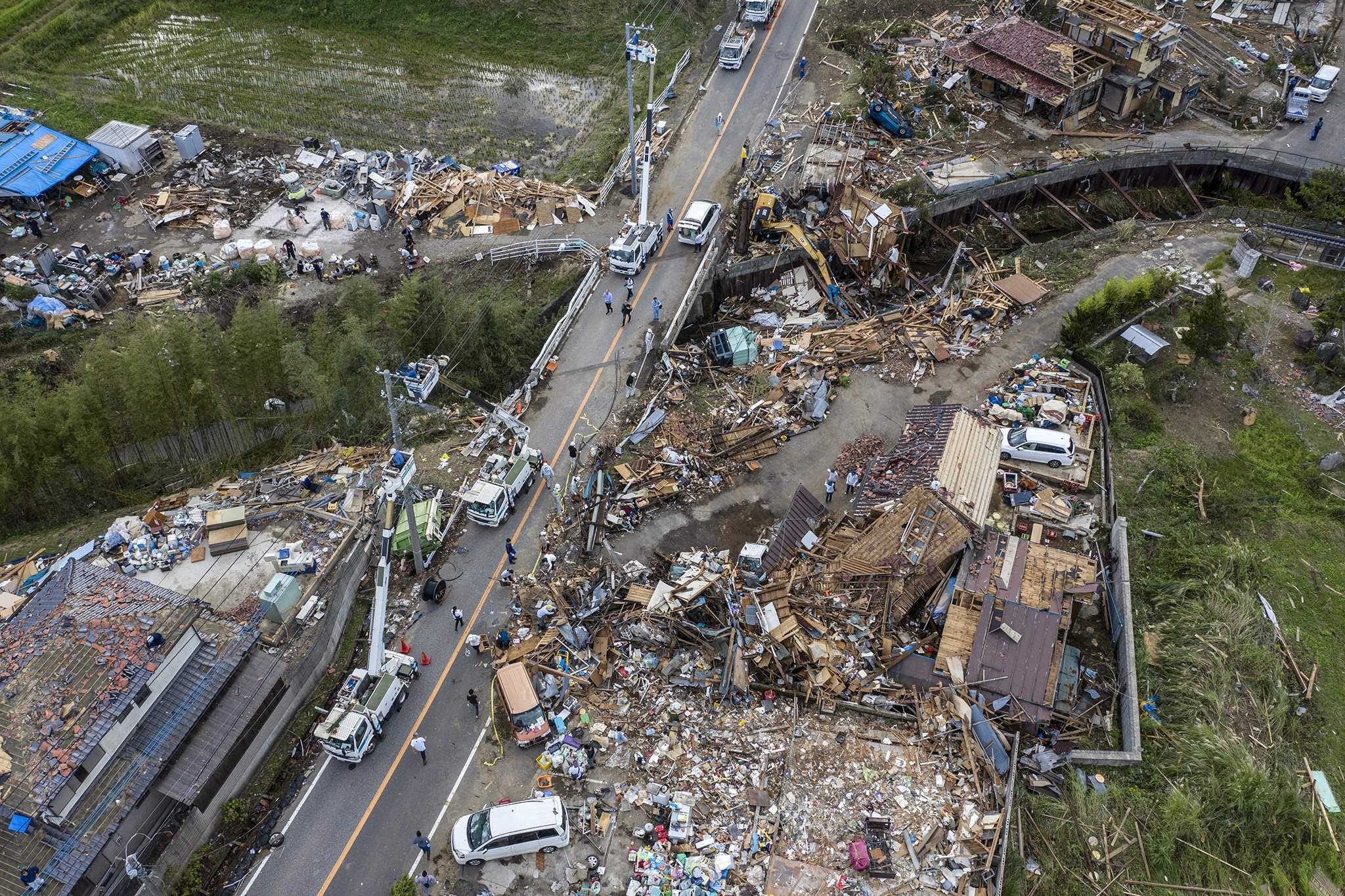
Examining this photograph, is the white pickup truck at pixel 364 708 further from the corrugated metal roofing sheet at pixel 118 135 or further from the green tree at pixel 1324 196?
the green tree at pixel 1324 196

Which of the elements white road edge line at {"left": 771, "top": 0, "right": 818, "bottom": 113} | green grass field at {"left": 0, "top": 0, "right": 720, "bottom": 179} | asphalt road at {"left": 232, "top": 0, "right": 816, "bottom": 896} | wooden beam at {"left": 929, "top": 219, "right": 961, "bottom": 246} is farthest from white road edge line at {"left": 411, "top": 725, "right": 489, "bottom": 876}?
white road edge line at {"left": 771, "top": 0, "right": 818, "bottom": 113}

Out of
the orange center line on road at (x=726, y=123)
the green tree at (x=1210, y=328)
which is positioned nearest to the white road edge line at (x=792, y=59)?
the orange center line on road at (x=726, y=123)

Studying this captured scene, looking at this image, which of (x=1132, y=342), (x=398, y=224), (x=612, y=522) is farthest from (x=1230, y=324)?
(x=398, y=224)

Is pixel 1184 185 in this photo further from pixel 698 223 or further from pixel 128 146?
pixel 128 146

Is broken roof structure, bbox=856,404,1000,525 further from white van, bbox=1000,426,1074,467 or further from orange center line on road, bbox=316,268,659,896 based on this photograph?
orange center line on road, bbox=316,268,659,896

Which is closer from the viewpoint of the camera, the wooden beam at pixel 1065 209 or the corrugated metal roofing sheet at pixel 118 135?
the wooden beam at pixel 1065 209
